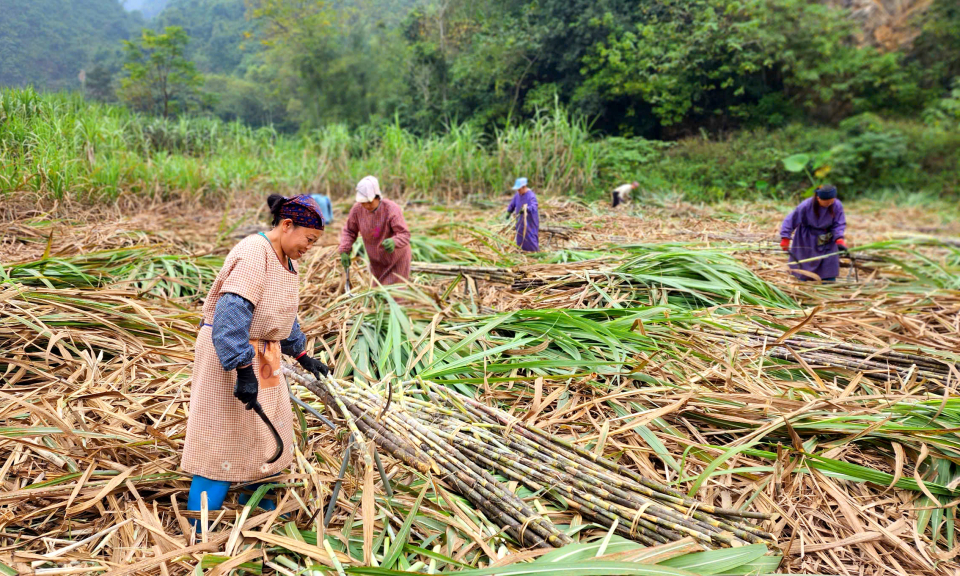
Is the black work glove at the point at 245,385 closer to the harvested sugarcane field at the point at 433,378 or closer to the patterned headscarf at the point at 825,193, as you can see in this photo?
the harvested sugarcane field at the point at 433,378

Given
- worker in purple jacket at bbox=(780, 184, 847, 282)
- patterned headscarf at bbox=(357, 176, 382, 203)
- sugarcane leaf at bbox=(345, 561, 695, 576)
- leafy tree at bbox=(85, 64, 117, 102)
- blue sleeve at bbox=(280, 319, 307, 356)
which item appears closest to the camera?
sugarcane leaf at bbox=(345, 561, 695, 576)

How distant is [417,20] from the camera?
1589 centimetres

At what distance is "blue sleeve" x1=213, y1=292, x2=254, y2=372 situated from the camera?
139 centimetres

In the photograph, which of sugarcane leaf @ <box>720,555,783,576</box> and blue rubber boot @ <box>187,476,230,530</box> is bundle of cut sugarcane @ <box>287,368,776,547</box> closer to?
sugarcane leaf @ <box>720,555,783,576</box>

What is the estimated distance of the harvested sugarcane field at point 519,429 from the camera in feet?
4.84

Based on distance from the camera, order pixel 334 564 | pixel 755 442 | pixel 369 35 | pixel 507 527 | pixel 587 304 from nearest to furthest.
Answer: pixel 334 564 → pixel 507 527 → pixel 755 442 → pixel 587 304 → pixel 369 35

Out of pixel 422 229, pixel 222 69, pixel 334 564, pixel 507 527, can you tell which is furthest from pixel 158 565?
pixel 222 69

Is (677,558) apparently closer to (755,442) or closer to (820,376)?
(755,442)

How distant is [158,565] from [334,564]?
0.48 meters

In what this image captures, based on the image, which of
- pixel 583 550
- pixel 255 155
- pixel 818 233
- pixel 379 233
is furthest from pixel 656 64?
pixel 583 550

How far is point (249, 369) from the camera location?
4.70 ft

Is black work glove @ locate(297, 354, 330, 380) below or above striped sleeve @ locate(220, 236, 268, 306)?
below

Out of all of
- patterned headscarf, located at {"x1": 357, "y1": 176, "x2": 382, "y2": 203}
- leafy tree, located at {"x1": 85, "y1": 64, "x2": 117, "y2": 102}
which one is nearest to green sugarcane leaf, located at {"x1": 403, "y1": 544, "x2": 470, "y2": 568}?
patterned headscarf, located at {"x1": 357, "y1": 176, "x2": 382, "y2": 203}

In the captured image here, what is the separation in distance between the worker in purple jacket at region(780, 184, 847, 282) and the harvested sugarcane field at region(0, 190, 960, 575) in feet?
1.96
